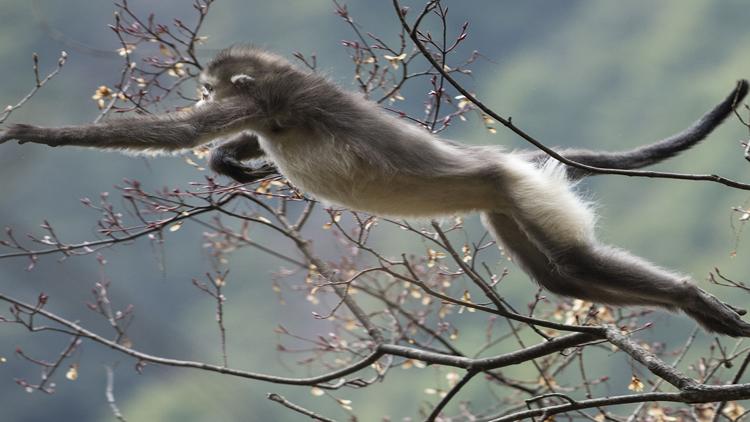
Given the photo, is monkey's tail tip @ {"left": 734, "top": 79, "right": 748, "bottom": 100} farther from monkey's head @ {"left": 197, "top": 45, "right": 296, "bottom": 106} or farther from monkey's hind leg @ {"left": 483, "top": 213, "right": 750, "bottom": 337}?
monkey's head @ {"left": 197, "top": 45, "right": 296, "bottom": 106}

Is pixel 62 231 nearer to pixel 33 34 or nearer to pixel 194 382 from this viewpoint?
pixel 33 34

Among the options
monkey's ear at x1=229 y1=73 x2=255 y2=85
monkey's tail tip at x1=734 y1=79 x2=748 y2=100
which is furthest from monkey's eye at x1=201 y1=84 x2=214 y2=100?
monkey's tail tip at x1=734 y1=79 x2=748 y2=100

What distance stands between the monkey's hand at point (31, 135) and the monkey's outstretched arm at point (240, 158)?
0.76 meters

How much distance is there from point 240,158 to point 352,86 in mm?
497

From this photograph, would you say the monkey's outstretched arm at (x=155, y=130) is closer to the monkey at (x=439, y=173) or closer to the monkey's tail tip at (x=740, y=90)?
the monkey at (x=439, y=173)

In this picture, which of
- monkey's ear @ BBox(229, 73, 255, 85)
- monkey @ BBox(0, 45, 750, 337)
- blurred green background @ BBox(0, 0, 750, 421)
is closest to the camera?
monkey @ BBox(0, 45, 750, 337)

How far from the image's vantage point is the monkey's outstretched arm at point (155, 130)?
8.19 feet

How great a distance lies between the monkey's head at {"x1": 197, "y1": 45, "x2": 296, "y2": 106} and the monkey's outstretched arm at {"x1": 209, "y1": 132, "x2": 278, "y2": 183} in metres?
0.18

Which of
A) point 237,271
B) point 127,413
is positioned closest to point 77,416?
point 127,413

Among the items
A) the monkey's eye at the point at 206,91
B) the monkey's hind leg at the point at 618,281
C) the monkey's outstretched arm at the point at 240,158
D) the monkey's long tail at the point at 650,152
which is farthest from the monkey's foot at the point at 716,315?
the monkey's eye at the point at 206,91

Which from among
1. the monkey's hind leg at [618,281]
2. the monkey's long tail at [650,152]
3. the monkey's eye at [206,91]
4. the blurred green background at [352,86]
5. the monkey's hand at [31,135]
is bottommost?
the monkey's hand at [31,135]

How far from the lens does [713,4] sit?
824 centimetres

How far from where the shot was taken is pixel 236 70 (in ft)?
10.5

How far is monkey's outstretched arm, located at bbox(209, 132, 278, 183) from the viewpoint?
321 cm
